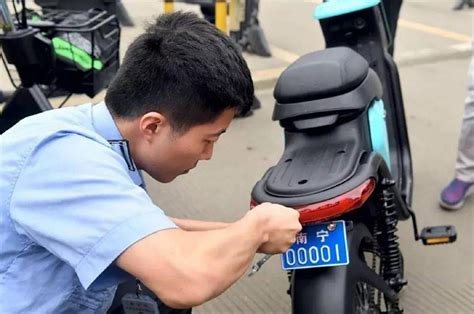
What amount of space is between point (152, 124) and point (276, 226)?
1.17ft

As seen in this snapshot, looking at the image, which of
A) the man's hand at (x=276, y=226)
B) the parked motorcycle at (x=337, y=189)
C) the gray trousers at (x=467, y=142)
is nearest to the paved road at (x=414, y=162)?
the gray trousers at (x=467, y=142)

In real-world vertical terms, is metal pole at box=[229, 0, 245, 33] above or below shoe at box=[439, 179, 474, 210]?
above

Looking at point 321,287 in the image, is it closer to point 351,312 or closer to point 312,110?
point 351,312

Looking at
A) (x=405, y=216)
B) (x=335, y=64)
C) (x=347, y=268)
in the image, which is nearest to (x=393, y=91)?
(x=405, y=216)

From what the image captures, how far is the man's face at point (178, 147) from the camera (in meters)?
1.47

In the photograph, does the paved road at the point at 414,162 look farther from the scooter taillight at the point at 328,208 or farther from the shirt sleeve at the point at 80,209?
the shirt sleeve at the point at 80,209

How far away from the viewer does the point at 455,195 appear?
3.50m

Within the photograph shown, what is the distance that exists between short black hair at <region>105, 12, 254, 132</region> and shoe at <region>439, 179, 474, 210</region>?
2.30 meters

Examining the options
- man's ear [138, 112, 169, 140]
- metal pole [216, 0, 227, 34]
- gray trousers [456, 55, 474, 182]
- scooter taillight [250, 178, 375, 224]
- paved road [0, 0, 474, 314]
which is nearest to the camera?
man's ear [138, 112, 169, 140]

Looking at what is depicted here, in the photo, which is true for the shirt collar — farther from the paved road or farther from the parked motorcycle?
the paved road

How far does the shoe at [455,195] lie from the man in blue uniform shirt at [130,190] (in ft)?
7.37

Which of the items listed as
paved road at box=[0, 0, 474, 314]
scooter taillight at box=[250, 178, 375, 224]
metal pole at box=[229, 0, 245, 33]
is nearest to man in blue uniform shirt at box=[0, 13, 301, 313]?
scooter taillight at box=[250, 178, 375, 224]

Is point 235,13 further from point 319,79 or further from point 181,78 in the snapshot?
point 181,78

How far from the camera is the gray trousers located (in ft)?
11.0
